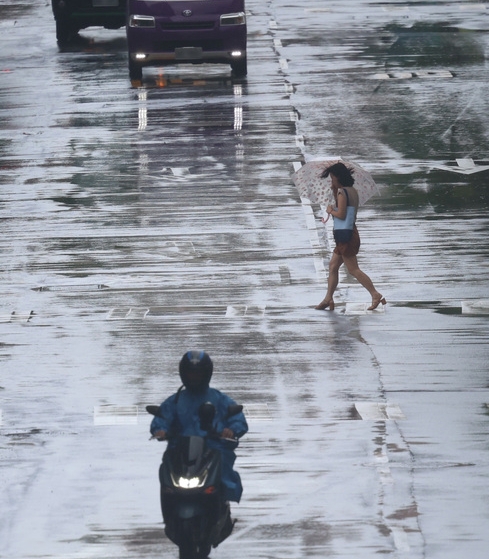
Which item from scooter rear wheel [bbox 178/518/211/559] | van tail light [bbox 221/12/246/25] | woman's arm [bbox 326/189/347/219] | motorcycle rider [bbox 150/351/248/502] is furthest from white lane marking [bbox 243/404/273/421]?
van tail light [bbox 221/12/246/25]

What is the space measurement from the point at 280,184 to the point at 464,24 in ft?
49.6

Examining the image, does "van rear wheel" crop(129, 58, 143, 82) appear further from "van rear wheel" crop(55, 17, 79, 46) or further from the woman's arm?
the woman's arm

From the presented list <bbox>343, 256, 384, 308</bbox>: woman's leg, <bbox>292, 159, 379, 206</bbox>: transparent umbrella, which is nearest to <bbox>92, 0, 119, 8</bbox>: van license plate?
<bbox>292, 159, 379, 206</bbox>: transparent umbrella

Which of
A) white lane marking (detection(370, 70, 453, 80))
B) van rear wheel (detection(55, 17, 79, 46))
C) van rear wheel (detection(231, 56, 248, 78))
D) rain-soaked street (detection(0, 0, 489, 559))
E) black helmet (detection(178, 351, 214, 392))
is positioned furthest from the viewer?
van rear wheel (detection(55, 17, 79, 46))

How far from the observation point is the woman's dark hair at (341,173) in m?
14.3

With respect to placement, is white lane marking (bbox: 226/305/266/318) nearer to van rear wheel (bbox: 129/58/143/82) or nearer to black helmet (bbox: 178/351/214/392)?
black helmet (bbox: 178/351/214/392)

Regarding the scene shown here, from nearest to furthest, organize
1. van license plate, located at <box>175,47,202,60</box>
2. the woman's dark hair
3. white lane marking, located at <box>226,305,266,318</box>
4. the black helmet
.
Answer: the black helmet, the woman's dark hair, white lane marking, located at <box>226,305,266,318</box>, van license plate, located at <box>175,47,202,60</box>

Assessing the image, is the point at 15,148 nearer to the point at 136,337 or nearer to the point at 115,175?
the point at 115,175

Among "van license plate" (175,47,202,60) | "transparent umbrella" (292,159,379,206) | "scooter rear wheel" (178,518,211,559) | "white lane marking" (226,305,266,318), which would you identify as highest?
"scooter rear wheel" (178,518,211,559)

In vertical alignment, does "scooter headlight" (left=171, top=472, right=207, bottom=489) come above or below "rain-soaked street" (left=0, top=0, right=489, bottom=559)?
above

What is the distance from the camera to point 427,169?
20703 mm

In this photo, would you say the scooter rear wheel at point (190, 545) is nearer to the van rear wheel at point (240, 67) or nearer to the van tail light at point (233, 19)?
the van tail light at point (233, 19)

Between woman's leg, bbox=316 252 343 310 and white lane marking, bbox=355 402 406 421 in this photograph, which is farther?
woman's leg, bbox=316 252 343 310

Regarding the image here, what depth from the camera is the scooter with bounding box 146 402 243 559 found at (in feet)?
26.5
